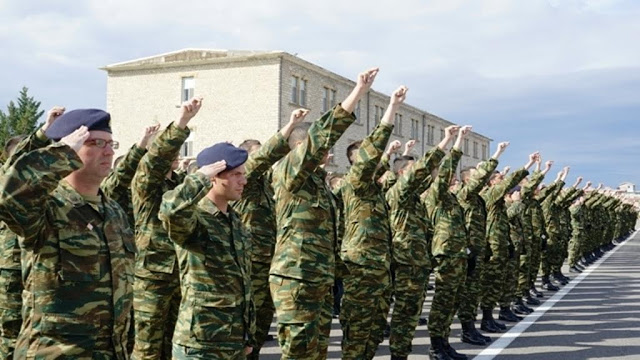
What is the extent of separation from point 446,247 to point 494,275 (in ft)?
6.94

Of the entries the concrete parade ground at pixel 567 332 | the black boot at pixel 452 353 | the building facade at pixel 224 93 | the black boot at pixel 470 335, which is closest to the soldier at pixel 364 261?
the black boot at pixel 452 353

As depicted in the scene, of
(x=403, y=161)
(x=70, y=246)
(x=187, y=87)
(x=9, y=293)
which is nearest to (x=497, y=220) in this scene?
(x=403, y=161)

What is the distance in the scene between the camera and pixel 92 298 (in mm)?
3236

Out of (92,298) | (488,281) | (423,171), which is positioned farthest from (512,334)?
(92,298)

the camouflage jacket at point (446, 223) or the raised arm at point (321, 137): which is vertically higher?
Result: the raised arm at point (321, 137)

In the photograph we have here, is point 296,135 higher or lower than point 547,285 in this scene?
higher

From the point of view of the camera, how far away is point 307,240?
5.16 metres

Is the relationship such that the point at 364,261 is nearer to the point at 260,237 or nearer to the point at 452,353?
the point at 260,237

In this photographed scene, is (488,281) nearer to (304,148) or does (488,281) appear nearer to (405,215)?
(405,215)

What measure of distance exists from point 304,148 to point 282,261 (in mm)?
855

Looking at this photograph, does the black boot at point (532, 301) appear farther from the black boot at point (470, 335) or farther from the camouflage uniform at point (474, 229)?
the black boot at point (470, 335)

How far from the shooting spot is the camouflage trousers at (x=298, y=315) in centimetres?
494

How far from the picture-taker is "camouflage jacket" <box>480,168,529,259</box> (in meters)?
10.0

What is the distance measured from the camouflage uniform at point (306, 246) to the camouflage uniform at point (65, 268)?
1.74 metres
